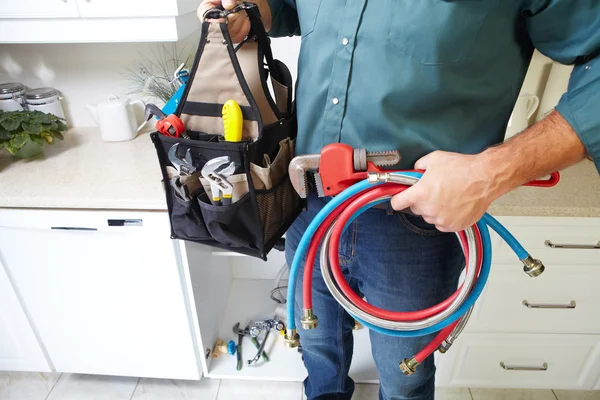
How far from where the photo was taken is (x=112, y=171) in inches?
51.6

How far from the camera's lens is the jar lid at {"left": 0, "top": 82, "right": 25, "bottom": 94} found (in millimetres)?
1523

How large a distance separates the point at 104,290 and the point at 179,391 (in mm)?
531

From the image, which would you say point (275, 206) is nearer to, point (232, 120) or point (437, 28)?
point (232, 120)

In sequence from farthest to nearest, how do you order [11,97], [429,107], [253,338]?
[253,338] → [11,97] → [429,107]

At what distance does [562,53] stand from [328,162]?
0.40 m

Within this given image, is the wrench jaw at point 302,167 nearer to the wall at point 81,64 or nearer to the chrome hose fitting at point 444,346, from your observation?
the chrome hose fitting at point 444,346

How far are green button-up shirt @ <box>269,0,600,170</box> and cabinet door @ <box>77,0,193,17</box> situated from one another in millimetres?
569

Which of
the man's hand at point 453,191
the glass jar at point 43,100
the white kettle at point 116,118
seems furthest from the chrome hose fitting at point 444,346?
the glass jar at point 43,100

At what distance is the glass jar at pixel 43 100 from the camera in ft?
5.15

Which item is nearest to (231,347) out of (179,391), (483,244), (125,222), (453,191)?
(179,391)

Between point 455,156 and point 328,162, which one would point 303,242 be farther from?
point 455,156

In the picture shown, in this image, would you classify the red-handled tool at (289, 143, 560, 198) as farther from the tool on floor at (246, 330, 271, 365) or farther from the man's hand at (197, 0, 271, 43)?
the tool on floor at (246, 330, 271, 365)

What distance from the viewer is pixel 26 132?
4.41 feet

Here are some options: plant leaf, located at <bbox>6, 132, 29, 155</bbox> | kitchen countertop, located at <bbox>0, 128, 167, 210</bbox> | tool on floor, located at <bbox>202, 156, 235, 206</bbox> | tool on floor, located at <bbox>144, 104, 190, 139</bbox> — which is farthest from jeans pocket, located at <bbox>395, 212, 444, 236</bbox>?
plant leaf, located at <bbox>6, 132, 29, 155</bbox>
